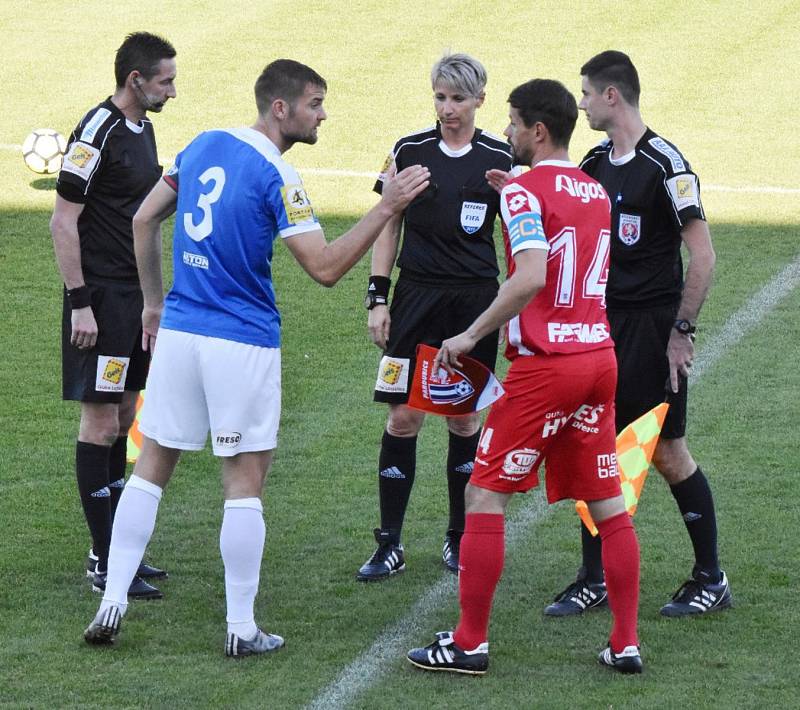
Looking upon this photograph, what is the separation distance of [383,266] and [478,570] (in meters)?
1.71

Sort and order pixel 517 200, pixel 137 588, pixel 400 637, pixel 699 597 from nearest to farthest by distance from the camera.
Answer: pixel 517 200 < pixel 400 637 < pixel 699 597 < pixel 137 588

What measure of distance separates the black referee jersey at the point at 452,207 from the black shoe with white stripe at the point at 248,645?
1809 mm

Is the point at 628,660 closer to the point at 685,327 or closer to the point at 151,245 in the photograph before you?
the point at 685,327

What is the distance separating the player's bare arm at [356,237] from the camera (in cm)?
496

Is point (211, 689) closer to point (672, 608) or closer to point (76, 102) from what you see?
point (672, 608)

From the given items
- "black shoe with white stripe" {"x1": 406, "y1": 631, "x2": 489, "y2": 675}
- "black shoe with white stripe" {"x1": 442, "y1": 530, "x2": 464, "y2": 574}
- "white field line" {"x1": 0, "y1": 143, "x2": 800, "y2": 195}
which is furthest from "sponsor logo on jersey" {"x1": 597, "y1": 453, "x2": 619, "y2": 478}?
"white field line" {"x1": 0, "y1": 143, "x2": 800, "y2": 195}

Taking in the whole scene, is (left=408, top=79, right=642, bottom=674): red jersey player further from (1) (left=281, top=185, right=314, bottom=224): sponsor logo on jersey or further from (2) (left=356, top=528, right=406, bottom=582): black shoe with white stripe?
(2) (left=356, top=528, right=406, bottom=582): black shoe with white stripe

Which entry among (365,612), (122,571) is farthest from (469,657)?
(122,571)

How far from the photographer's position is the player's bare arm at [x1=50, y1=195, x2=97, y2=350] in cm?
583

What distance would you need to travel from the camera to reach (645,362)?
5645 millimetres

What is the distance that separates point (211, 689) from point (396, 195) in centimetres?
183

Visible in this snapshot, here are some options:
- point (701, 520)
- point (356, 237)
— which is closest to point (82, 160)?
point (356, 237)

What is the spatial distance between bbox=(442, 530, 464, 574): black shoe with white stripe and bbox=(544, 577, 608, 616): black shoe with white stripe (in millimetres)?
565

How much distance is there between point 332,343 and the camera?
969 cm
